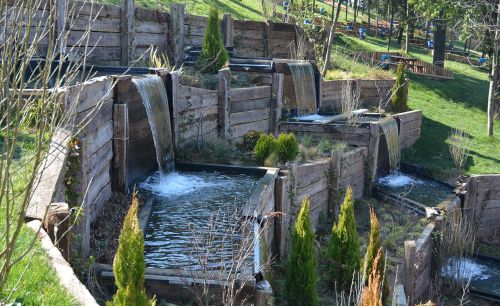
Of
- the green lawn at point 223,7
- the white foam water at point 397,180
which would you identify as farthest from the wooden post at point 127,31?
the green lawn at point 223,7

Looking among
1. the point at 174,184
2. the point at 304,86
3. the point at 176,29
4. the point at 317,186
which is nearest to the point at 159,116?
the point at 174,184

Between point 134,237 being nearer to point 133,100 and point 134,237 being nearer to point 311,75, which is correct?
point 133,100

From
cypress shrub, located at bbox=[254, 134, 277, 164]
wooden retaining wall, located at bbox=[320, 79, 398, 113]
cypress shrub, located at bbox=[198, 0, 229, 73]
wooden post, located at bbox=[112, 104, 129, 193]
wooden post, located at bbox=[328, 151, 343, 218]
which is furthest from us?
wooden retaining wall, located at bbox=[320, 79, 398, 113]

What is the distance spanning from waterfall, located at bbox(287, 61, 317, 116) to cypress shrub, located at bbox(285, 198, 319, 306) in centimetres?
1000

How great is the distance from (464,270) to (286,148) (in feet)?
14.6

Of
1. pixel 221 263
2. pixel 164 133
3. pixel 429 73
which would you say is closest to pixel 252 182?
pixel 164 133

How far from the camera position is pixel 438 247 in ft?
44.6

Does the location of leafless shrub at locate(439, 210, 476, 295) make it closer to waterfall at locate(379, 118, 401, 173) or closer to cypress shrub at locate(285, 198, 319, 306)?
waterfall at locate(379, 118, 401, 173)

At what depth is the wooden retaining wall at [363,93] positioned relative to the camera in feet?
66.3

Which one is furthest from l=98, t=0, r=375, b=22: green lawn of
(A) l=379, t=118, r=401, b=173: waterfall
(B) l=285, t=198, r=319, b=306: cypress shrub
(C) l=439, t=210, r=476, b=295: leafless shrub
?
(B) l=285, t=198, r=319, b=306: cypress shrub

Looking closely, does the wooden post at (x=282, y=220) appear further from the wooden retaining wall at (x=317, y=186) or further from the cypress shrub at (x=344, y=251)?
the cypress shrub at (x=344, y=251)

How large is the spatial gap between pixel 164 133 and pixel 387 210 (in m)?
6.09

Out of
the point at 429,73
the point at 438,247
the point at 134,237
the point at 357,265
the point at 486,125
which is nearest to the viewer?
the point at 134,237

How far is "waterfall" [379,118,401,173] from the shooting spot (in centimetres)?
1738
